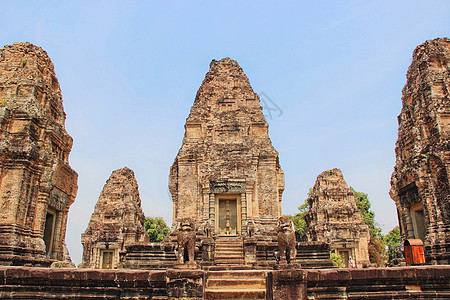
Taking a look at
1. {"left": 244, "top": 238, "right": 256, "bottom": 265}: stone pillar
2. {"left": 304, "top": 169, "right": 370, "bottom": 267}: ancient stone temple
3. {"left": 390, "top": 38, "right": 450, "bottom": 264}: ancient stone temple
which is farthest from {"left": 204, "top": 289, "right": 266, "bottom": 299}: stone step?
{"left": 304, "top": 169, "right": 370, "bottom": 267}: ancient stone temple

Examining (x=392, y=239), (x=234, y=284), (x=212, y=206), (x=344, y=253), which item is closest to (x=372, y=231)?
(x=392, y=239)

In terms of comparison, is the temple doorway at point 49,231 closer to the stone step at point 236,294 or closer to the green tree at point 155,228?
the stone step at point 236,294

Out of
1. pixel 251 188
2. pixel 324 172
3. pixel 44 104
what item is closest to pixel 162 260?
pixel 251 188

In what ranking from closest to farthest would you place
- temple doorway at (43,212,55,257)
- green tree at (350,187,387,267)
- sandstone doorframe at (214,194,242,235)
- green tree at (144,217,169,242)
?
temple doorway at (43,212,55,257)
sandstone doorframe at (214,194,242,235)
green tree at (350,187,387,267)
green tree at (144,217,169,242)

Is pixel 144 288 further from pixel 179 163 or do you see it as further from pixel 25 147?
pixel 179 163

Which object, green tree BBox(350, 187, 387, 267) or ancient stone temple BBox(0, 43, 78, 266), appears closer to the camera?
ancient stone temple BBox(0, 43, 78, 266)

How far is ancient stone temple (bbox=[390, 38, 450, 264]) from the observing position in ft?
44.7

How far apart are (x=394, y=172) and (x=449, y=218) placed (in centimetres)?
383

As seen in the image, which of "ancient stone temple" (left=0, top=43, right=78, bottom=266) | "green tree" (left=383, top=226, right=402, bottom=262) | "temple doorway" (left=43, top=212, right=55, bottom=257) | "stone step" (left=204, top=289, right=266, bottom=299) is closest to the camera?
"stone step" (left=204, top=289, right=266, bottom=299)

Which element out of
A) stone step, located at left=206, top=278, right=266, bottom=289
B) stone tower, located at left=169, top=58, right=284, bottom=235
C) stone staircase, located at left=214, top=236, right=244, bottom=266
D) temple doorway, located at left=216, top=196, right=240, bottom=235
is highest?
stone tower, located at left=169, top=58, right=284, bottom=235

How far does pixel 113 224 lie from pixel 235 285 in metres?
19.9

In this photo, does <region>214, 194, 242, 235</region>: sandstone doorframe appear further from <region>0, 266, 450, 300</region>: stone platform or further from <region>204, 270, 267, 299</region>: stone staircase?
<region>0, 266, 450, 300</region>: stone platform

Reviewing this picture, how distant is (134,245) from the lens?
1376cm

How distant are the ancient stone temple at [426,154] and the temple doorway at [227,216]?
7.57 metres
